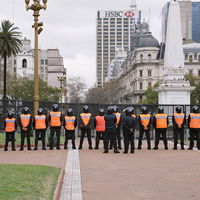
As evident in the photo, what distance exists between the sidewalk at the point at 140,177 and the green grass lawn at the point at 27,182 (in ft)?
2.52

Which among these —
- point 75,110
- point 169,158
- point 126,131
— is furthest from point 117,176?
point 75,110

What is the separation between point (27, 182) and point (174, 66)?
2893cm

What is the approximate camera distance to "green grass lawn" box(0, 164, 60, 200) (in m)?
7.21

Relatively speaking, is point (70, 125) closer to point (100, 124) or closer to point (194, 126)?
point (100, 124)

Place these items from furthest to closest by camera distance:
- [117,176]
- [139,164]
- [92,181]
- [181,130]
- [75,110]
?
[75,110]
[181,130]
[139,164]
[117,176]
[92,181]

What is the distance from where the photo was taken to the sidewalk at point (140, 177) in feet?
27.7

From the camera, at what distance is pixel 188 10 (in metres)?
158

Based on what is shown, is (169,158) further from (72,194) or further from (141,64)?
(141,64)

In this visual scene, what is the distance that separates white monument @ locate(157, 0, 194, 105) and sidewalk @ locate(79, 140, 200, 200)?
2036 cm

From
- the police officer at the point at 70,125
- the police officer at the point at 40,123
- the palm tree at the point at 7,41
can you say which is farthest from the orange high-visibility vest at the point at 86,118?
the palm tree at the point at 7,41

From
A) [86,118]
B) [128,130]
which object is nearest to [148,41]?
[86,118]

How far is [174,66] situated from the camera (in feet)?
118

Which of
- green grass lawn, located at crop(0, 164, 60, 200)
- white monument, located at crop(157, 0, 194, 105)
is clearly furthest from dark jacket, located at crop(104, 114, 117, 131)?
white monument, located at crop(157, 0, 194, 105)

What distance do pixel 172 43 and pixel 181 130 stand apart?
17.5 metres
